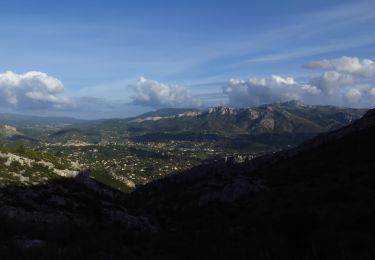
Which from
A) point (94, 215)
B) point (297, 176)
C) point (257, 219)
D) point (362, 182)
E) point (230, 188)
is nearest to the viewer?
point (257, 219)

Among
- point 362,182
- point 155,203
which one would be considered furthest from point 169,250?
point 155,203

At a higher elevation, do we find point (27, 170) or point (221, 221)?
point (221, 221)

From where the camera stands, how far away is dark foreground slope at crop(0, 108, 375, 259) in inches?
751

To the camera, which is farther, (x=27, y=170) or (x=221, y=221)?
(x=27, y=170)

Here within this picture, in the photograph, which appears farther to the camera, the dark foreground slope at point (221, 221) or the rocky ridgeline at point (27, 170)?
the rocky ridgeline at point (27, 170)

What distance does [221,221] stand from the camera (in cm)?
2066

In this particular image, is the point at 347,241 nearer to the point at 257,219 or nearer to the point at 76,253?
the point at 76,253

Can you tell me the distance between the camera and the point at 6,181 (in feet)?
245

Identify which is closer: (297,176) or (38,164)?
(297,176)

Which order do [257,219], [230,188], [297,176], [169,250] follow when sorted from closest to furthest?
Result: [169,250], [257,219], [297,176], [230,188]

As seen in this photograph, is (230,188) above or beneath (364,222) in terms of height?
beneath

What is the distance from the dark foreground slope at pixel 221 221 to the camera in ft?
62.6

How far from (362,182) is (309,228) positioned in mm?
24820

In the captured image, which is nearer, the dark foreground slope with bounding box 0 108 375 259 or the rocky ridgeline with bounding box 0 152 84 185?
the dark foreground slope with bounding box 0 108 375 259
